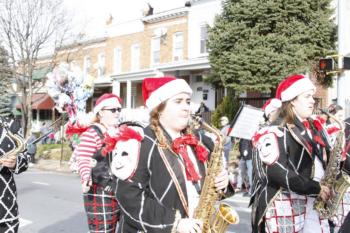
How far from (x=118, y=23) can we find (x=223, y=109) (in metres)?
13.9

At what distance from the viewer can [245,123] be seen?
21.0 feet

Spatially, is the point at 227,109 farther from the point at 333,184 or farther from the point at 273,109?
the point at 333,184

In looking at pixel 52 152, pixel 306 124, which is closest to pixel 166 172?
pixel 306 124

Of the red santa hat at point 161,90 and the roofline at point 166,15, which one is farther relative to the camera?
the roofline at point 166,15

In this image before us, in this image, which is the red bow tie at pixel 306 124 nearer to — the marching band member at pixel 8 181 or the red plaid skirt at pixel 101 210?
the red plaid skirt at pixel 101 210

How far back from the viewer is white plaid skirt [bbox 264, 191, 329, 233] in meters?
3.94

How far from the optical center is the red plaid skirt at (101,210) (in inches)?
177

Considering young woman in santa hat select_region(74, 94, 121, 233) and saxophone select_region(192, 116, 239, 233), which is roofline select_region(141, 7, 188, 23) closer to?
young woman in santa hat select_region(74, 94, 121, 233)

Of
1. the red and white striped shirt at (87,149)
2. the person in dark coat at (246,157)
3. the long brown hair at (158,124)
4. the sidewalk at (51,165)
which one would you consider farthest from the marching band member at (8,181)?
the sidewalk at (51,165)

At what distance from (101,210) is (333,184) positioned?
→ 2152mm

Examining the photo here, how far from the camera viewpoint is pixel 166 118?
3062 mm

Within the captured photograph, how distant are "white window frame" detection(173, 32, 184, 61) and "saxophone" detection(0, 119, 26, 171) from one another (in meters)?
21.4

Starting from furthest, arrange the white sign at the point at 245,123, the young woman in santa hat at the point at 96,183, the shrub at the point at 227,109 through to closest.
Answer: the shrub at the point at 227,109 → the white sign at the point at 245,123 → the young woman in santa hat at the point at 96,183

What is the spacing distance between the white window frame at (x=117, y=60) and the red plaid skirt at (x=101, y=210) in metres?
26.4
